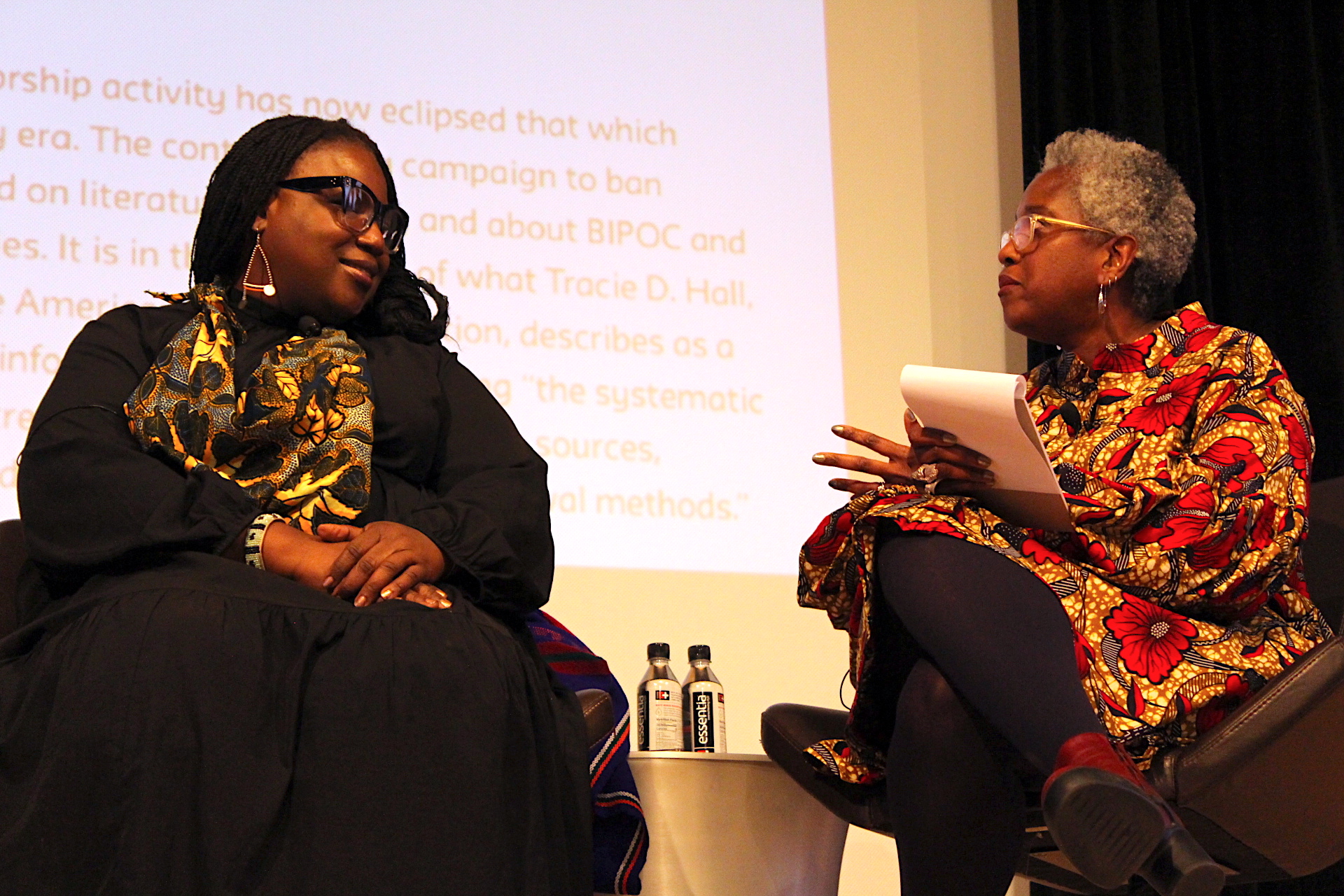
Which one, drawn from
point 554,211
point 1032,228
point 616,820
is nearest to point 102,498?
point 616,820

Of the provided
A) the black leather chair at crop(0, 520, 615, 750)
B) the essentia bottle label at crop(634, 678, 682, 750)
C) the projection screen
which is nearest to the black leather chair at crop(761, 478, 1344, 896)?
the black leather chair at crop(0, 520, 615, 750)

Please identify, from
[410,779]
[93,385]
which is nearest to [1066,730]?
[410,779]

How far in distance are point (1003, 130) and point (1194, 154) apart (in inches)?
20.5

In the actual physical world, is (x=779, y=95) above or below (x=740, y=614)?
above

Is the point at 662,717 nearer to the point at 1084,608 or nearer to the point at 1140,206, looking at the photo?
the point at 1084,608

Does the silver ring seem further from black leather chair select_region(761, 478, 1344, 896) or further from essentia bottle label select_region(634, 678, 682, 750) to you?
essentia bottle label select_region(634, 678, 682, 750)

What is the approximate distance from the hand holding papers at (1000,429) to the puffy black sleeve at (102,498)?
0.86m

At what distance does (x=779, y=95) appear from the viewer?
3.77 metres

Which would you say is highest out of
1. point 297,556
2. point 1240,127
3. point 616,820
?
point 1240,127

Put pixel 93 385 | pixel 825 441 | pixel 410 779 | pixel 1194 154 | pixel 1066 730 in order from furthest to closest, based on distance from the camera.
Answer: pixel 1194 154
pixel 825 441
pixel 93 385
pixel 1066 730
pixel 410 779

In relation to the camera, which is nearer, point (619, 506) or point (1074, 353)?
point (1074, 353)

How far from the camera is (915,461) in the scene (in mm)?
2045

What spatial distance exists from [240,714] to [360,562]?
250mm

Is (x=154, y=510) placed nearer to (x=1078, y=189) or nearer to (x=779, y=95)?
(x=1078, y=189)
